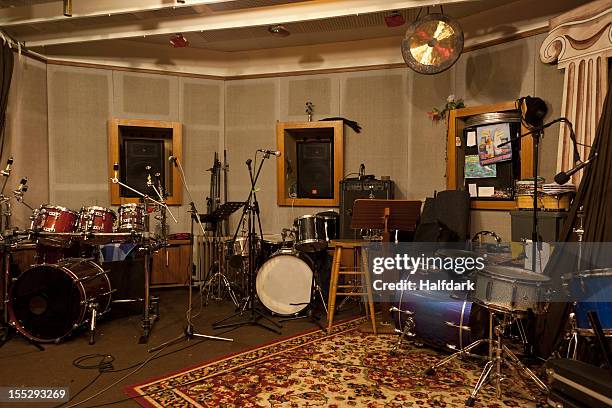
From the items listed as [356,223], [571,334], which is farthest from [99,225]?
[571,334]

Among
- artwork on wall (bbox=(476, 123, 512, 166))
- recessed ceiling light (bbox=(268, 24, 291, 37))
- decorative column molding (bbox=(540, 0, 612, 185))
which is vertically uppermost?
recessed ceiling light (bbox=(268, 24, 291, 37))

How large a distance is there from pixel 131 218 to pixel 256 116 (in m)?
2.55

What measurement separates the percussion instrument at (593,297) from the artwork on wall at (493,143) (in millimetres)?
2218

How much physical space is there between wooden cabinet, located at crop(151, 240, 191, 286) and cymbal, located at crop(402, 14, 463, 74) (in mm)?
3700

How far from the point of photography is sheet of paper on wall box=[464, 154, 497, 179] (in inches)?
180

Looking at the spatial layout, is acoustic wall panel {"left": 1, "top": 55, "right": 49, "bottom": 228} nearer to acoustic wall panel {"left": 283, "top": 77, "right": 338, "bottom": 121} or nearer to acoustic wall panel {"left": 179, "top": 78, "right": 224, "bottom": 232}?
acoustic wall panel {"left": 179, "top": 78, "right": 224, "bottom": 232}

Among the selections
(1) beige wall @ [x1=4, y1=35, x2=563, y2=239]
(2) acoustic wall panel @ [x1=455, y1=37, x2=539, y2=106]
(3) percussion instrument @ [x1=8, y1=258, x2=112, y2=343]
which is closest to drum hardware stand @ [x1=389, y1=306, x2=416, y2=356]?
(1) beige wall @ [x1=4, y1=35, x2=563, y2=239]

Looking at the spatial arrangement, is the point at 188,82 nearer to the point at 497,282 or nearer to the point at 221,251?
the point at 221,251

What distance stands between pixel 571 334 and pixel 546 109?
7.76ft

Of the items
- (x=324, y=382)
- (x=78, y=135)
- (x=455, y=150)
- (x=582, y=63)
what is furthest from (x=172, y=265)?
(x=582, y=63)

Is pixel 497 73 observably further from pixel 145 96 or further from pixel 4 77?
pixel 4 77

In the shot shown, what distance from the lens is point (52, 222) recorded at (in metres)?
3.81

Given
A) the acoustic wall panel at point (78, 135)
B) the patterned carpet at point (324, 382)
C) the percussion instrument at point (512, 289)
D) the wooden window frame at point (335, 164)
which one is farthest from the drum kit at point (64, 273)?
the percussion instrument at point (512, 289)

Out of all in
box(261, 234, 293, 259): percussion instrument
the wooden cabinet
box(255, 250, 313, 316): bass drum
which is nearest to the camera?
box(255, 250, 313, 316): bass drum
